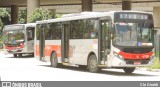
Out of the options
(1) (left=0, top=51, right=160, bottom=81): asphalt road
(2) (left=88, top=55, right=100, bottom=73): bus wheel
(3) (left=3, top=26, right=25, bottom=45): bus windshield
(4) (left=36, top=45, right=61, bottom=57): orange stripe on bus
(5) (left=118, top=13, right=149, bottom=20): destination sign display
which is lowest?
(1) (left=0, top=51, right=160, bottom=81): asphalt road

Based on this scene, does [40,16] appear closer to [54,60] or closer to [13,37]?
[13,37]

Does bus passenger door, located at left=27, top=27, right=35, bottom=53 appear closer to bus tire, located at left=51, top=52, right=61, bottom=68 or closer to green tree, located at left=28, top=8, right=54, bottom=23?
green tree, located at left=28, top=8, right=54, bottom=23

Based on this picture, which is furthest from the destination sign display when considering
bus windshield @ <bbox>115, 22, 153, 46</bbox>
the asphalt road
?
the asphalt road

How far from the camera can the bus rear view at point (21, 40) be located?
43.1 metres

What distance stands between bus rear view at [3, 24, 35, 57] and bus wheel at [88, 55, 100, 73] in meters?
19.9

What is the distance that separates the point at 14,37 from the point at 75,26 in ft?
64.9

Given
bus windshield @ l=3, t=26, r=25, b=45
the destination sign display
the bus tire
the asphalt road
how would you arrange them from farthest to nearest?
1. bus windshield @ l=3, t=26, r=25, b=45
2. the bus tire
3. the destination sign display
4. the asphalt road

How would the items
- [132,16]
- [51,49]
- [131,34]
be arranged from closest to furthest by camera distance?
[131,34] → [132,16] → [51,49]

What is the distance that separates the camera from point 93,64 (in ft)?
76.8

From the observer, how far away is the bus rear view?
43.1m

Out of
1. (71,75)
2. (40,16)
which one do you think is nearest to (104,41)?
(71,75)

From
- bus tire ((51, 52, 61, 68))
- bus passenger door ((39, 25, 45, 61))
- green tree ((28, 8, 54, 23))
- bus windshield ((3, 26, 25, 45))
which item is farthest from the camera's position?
green tree ((28, 8, 54, 23))

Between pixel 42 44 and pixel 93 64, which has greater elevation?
pixel 42 44

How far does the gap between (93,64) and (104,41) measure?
1.48m
